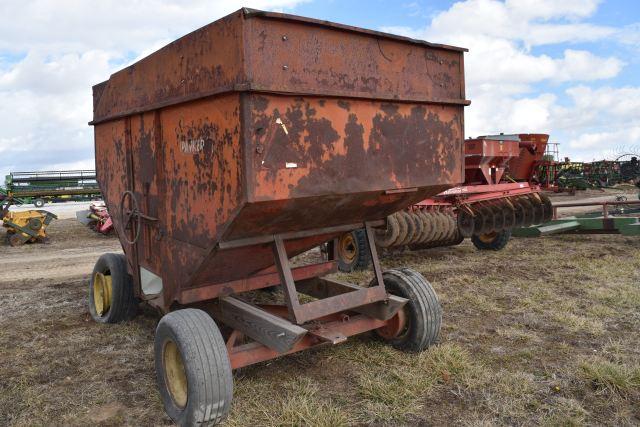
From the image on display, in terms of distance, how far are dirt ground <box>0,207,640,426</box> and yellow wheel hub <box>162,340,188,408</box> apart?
166mm

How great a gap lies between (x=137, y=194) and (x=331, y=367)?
2170 millimetres

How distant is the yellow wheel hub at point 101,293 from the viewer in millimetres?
5375

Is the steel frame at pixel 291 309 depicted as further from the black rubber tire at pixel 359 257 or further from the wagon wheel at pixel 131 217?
the black rubber tire at pixel 359 257

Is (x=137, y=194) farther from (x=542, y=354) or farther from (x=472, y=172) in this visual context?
(x=472, y=172)

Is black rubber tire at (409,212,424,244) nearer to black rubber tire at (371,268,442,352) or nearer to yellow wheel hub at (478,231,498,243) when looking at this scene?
yellow wheel hub at (478,231,498,243)

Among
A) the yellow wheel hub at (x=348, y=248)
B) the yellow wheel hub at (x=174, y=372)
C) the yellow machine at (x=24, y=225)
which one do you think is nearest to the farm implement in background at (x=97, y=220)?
the yellow machine at (x=24, y=225)

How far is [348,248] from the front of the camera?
7.75 meters

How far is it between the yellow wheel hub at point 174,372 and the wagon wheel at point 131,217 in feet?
4.30

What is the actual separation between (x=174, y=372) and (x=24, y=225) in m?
10.3

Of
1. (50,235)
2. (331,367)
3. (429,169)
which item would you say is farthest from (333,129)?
(50,235)

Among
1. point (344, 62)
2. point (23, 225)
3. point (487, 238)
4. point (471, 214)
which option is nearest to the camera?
point (344, 62)

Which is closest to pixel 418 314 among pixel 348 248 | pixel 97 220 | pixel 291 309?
pixel 291 309

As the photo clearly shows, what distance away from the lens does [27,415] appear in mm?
3381

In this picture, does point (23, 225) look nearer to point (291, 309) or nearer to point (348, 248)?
point (348, 248)
